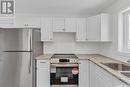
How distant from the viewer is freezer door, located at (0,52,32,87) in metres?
3.38

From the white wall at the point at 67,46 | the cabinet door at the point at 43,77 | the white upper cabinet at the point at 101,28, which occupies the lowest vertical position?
the cabinet door at the point at 43,77

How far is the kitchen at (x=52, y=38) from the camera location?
10.7 ft

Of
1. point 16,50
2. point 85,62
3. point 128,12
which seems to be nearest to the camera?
point 128,12

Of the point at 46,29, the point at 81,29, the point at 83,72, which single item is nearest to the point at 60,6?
the point at 46,29

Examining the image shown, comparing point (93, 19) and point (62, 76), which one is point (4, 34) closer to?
point (62, 76)

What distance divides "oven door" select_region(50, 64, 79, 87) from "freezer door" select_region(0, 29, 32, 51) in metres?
0.83

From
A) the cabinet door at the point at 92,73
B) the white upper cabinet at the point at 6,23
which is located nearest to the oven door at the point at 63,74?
the cabinet door at the point at 92,73

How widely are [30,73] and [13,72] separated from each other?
0.37 m

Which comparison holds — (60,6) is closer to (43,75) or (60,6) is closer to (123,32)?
(123,32)

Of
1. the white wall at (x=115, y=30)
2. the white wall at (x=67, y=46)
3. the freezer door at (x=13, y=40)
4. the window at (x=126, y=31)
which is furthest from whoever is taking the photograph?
the white wall at (x=67, y=46)

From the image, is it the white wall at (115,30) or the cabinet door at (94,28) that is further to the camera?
the cabinet door at (94,28)

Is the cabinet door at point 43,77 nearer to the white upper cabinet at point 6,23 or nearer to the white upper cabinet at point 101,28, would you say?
the white upper cabinet at point 6,23

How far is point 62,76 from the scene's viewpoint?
3584 mm

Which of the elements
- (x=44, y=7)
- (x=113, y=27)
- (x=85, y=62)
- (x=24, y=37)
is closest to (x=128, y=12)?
(x=113, y=27)
